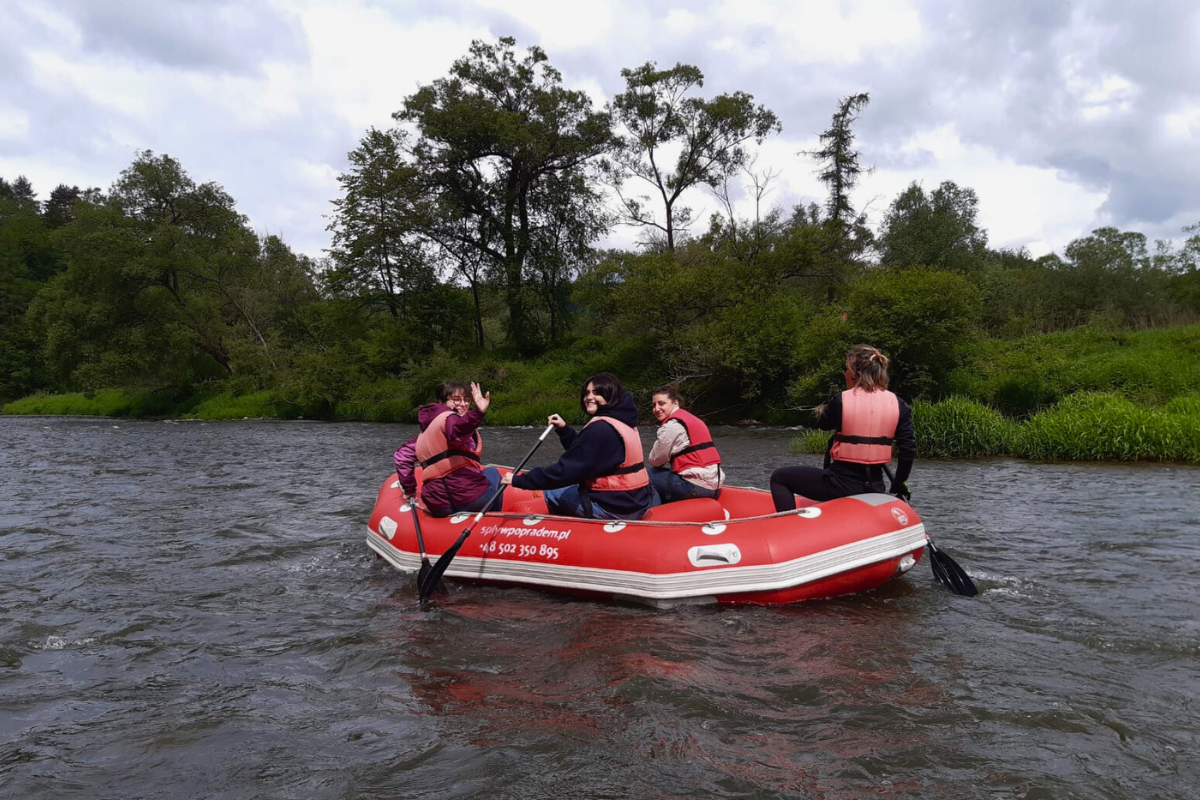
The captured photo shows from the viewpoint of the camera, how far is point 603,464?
549 centimetres

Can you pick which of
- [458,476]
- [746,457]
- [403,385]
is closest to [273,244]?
[403,385]

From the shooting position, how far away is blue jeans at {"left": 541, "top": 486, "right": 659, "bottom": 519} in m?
5.68

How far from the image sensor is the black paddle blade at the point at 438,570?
5453 mm

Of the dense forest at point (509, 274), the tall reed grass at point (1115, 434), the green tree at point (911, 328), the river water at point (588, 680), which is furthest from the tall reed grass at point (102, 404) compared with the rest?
the tall reed grass at point (1115, 434)

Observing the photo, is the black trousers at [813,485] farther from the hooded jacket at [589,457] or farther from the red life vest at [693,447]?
the hooded jacket at [589,457]

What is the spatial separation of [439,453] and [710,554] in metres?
2.38

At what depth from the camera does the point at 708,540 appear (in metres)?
5.07

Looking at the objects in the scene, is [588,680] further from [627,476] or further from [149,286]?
[149,286]

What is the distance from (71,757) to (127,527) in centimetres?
575

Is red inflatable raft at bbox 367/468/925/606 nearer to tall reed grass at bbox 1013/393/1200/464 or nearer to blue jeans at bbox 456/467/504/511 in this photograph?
blue jeans at bbox 456/467/504/511

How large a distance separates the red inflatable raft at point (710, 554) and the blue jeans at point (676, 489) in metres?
0.46

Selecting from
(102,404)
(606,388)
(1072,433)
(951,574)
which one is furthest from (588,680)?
(102,404)

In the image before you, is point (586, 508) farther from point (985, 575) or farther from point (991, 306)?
point (991, 306)

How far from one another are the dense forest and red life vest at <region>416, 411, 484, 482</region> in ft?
→ 50.1
